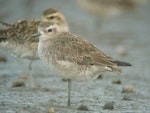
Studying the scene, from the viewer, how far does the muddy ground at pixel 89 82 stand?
8.66m

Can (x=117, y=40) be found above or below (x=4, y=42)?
above

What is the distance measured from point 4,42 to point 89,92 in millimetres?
2051

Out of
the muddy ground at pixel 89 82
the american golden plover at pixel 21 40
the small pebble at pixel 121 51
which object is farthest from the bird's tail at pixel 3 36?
the small pebble at pixel 121 51

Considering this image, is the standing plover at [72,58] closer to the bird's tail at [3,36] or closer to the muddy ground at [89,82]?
the muddy ground at [89,82]

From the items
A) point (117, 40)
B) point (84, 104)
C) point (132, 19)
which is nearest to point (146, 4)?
point (132, 19)

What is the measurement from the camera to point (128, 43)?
16.5 meters

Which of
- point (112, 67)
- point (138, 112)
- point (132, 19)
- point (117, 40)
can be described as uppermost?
point (132, 19)

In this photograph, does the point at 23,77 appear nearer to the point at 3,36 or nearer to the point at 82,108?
the point at 3,36

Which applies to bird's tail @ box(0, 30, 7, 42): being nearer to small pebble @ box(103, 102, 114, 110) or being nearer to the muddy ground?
Answer: the muddy ground

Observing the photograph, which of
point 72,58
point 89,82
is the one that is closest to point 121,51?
point 89,82

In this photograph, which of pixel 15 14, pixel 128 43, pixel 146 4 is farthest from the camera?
pixel 146 4

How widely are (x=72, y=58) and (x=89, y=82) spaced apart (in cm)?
280

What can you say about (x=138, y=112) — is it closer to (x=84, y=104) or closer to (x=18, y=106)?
(x=84, y=104)

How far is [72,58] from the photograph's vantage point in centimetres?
847
